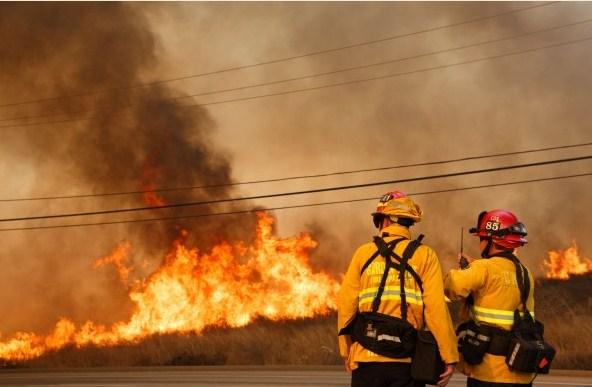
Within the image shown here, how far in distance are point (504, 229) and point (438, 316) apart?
843mm

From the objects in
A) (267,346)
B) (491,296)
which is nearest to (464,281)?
(491,296)

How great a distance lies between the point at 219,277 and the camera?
29047mm

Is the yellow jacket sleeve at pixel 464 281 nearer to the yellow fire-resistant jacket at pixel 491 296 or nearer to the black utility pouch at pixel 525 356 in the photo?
the yellow fire-resistant jacket at pixel 491 296

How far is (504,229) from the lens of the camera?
493cm

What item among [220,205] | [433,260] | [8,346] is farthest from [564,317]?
[433,260]

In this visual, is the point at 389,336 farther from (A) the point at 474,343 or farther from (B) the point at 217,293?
(B) the point at 217,293

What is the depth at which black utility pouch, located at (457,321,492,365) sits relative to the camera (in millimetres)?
4793

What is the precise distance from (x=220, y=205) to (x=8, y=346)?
999 cm

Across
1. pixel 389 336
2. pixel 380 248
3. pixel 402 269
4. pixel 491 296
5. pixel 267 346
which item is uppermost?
pixel 380 248

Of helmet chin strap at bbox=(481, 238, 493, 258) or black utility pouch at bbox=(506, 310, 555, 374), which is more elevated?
helmet chin strap at bbox=(481, 238, 493, 258)

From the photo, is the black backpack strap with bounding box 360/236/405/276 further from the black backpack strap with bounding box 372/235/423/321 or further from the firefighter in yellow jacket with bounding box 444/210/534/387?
the firefighter in yellow jacket with bounding box 444/210/534/387

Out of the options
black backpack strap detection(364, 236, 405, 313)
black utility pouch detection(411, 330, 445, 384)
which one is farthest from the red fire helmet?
black utility pouch detection(411, 330, 445, 384)

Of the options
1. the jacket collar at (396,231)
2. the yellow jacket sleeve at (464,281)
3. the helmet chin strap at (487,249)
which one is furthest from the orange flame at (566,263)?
the jacket collar at (396,231)

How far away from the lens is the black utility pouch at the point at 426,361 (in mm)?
4395
